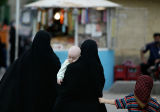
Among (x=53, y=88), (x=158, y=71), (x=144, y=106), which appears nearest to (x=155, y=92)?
(x=158, y=71)

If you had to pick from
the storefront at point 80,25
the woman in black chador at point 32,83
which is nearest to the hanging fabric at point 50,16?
the storefront at point 80,25

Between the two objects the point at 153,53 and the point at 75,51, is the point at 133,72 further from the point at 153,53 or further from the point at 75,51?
the point at 75,51

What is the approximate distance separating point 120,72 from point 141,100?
29.5ft

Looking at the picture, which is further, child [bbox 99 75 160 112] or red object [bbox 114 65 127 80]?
red object [bbox 114 65 127 80]

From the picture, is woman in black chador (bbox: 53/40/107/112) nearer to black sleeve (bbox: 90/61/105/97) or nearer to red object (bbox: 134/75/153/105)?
black sleeve (bbox: 90/61/105/97)

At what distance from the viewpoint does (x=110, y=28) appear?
15.4m

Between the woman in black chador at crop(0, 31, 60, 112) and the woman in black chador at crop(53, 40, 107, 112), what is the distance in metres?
0.63

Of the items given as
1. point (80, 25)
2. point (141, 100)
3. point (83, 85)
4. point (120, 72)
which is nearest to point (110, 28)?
point (80, 25)

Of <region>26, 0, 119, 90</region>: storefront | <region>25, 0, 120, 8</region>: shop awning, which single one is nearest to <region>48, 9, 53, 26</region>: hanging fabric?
<region>26, 0, 119, 90</region>: storefront

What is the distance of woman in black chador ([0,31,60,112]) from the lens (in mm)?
8188

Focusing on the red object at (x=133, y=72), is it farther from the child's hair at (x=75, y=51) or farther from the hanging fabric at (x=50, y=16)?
the child's hair at (x=75, y=51)

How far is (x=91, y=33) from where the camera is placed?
15.4 meters

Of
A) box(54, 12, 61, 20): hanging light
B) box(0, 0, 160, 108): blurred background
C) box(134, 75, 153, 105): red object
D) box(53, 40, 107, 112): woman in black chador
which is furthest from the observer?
box(54, 12, 61, 20): hanging light

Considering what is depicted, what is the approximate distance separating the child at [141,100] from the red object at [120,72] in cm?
869
